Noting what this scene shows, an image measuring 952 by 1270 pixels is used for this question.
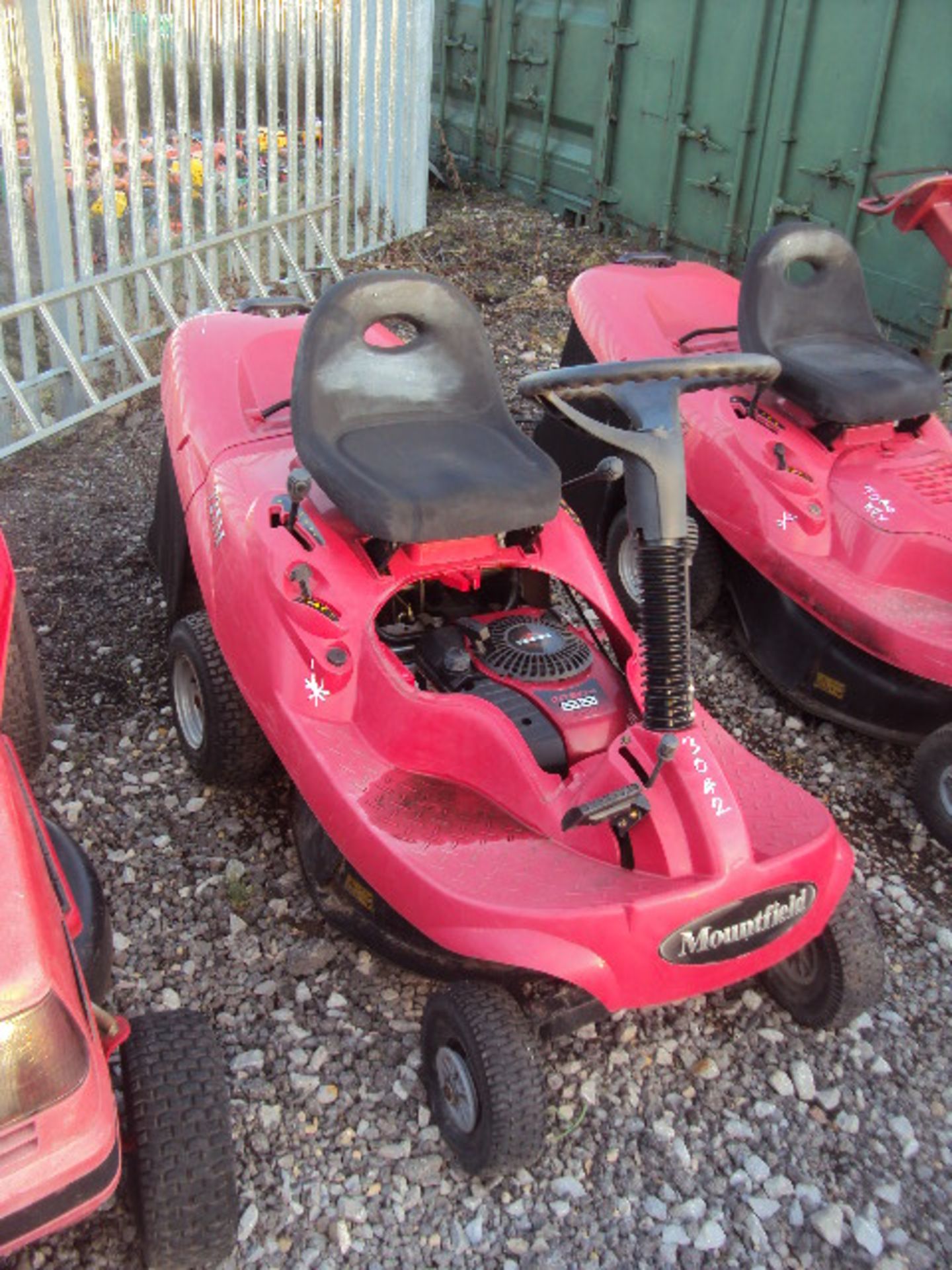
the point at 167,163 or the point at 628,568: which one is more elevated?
the point at 167,163

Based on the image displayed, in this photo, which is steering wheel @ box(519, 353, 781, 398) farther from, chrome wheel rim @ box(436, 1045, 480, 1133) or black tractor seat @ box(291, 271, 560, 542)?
chrome wheel rim @ box(436, 1045, 480, 1133)

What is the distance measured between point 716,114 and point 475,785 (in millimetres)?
5529

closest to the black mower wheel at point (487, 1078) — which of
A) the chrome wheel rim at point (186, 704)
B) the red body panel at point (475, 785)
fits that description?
the red body panel at point (475, 785)

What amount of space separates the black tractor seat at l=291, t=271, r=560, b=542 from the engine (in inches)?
10.8

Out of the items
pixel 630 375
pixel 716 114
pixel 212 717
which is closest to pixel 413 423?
pixel 630 375

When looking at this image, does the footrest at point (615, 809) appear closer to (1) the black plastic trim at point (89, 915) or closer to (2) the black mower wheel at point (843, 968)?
(2) the black mower wheel at point (843, 968)

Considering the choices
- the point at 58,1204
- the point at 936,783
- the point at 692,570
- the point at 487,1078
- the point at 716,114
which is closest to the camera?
the point at 58,1204

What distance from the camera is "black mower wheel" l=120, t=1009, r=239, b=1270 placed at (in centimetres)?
206

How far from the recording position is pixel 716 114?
702cm

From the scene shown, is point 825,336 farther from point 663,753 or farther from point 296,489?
point 663,753

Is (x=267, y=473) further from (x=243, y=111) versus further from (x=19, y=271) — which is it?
(x=243, y=111)

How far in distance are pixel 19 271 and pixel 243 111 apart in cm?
218

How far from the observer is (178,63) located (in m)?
5.66

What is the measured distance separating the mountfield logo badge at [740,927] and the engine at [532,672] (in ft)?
1.62
